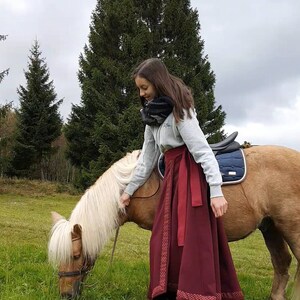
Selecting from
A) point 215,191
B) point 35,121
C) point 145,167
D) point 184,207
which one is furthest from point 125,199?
point 35,121

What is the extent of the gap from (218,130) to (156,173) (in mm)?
22579

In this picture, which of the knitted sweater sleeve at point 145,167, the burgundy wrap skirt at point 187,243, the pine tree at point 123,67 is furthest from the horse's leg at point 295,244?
the pine tree at point 123,67

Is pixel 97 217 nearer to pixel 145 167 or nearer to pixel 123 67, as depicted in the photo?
pixel 145 167

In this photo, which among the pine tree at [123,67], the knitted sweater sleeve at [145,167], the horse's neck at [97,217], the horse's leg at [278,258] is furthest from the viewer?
the pine tree at [123,67]

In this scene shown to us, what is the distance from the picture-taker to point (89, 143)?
27.4 m

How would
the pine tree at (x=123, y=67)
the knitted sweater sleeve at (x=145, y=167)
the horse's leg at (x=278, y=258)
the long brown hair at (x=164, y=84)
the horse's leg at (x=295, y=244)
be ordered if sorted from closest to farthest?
the long brown hair at (x=164, y=84) < the knitted sweater sleeve at (x=145, y=167) < the horse's leg at (x=295, y=244) < the horse's leg at (x=278, y=258) < the pine tree at (x=123, y=67)

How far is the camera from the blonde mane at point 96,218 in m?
3.50

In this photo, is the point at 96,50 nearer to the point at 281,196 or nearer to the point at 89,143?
the point at 89,143

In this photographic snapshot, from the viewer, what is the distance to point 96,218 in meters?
3.66

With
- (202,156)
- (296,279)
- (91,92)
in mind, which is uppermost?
(91,92)

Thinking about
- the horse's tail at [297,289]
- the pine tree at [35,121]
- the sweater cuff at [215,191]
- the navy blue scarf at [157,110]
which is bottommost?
the horse's tail at [297,289]

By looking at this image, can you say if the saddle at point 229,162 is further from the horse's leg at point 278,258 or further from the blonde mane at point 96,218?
the horse's leg at point 278,258

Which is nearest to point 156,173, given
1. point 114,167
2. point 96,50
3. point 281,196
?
point 114,167

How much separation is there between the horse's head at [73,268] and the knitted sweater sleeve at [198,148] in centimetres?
111
